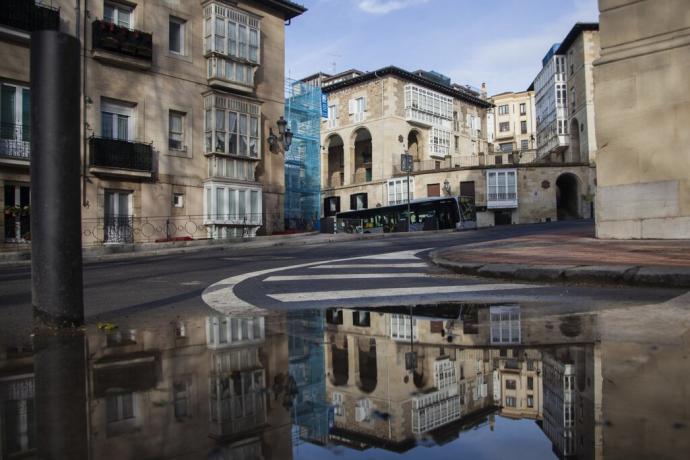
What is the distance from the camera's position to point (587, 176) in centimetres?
4288

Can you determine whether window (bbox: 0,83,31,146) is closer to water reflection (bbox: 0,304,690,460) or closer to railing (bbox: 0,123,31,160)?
railing (bbox: 0,123,31,160)

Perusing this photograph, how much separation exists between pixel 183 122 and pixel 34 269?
19668mm

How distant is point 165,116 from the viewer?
2123 centimetres

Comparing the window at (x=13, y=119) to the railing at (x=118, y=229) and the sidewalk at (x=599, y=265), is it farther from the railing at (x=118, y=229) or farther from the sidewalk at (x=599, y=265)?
the sidewalk at (x=599, y=265)

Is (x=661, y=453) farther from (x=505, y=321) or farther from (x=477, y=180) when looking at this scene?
(x=477, y=180)

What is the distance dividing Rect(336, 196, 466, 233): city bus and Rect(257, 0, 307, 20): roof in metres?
14.7

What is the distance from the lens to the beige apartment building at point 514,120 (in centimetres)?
8006

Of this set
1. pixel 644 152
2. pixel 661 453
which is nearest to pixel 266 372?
pixel 661 453

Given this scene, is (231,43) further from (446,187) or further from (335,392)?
(446,187)

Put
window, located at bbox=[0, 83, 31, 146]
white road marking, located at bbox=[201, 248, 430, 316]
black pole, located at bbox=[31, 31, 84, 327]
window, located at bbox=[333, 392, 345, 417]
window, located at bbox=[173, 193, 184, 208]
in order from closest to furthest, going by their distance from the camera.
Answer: window, located at bbox=[333, 392, 345, 417] < black pole, located at bbox=[31, 31, 84, 327] < white road marking, located at bbox=[201, 248, 430, 316] < window, located at bbox=[0, 83, 31, 146] < window, located at bbox=[173, 193, 184, 208]

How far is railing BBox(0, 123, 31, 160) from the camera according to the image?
17.1 metres

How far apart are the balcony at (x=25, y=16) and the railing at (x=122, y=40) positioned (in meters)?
1.52

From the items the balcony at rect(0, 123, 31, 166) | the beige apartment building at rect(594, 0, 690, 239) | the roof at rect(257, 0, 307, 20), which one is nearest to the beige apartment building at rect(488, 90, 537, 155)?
the roof at rect(257, 0, 307, 20)

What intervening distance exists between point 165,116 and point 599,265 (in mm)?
18815
